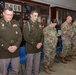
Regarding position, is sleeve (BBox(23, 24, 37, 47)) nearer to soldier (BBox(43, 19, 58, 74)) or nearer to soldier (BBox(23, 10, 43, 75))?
soldier (BBox(23, 10, 43, 75))

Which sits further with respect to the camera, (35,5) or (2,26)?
(35,5)

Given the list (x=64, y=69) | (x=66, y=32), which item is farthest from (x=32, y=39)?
(x=66, y=32)

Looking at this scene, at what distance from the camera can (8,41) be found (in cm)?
209

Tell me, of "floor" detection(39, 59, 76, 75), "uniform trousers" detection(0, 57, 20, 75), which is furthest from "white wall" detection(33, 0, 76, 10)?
"uniform trousers" detection(0, 57, 20, 75)

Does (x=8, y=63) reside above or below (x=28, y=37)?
below

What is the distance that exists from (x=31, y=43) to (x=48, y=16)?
7.68 feet

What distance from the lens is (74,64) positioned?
12.8 ft

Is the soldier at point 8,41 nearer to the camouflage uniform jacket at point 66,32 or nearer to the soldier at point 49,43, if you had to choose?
the soldier at point 49,43

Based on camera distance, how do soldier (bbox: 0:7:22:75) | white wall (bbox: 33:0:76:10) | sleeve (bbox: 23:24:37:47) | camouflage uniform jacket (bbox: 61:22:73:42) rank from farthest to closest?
white wall (bbox: 33:0:76:10), camouflage uniform jacket (bbox: 61:22:73:42), sleeve (bbox: 23:24:37:47), soldier (bbox: 0:7:22:75)

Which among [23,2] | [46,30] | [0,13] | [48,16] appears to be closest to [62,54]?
[46,30]

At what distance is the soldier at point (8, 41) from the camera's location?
2051mm

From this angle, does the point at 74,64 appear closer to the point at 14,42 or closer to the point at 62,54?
the point at 62,54

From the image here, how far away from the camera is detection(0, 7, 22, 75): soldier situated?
2.05 m

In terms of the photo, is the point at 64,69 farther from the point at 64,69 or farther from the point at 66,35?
the point at 66,35
